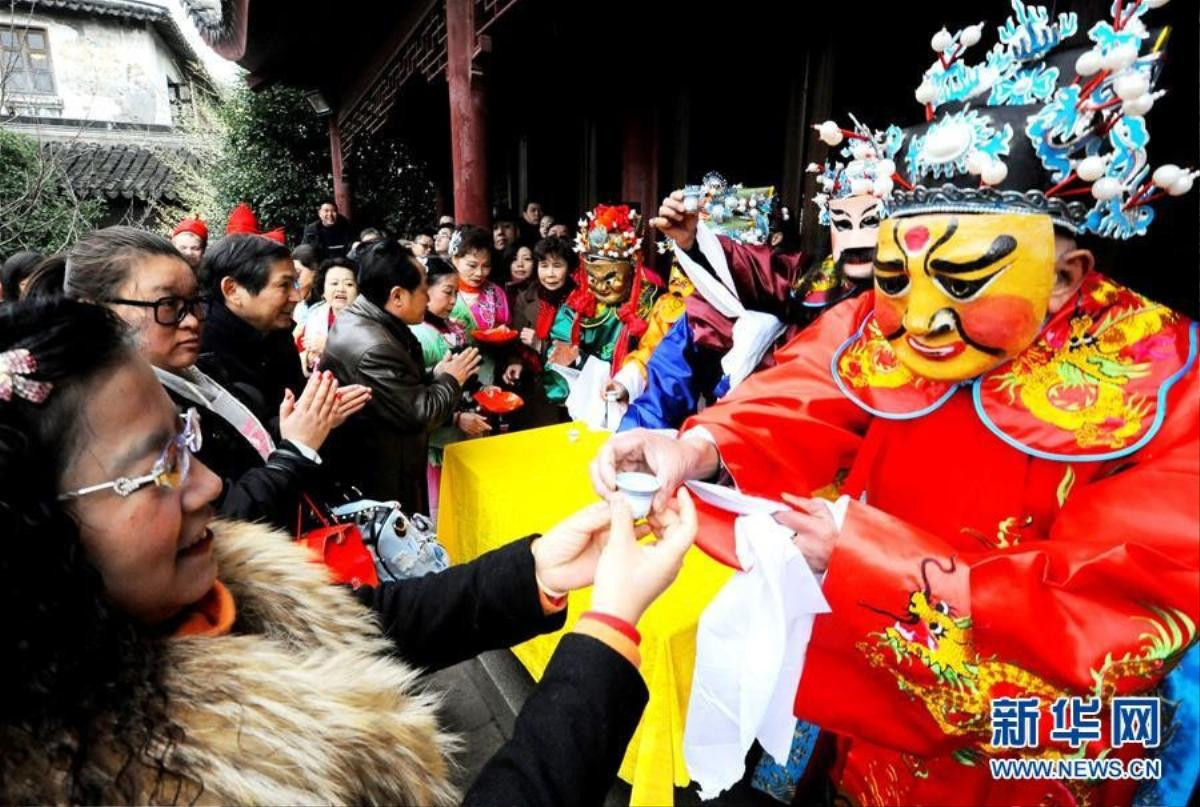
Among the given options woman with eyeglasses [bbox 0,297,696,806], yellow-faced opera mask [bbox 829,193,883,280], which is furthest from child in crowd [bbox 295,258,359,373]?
woman with eyeglasses [bbox 0,297,696,806]

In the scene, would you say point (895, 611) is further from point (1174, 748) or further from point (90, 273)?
point (90, 273)

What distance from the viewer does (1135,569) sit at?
106 centimetres

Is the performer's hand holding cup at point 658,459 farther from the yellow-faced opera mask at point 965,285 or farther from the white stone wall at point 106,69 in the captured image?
the white stone wall at point 106,69

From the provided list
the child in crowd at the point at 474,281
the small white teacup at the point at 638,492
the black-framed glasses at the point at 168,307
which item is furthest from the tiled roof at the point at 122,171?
the small white teacup at the point at 638,492

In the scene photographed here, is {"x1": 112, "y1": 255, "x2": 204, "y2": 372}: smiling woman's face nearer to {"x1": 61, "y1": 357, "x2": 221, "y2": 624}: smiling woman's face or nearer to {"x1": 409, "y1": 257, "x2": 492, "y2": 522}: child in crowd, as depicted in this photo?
{"x1": 61, "y1": 357, "x2": 221, "y2": 624}: smiling woman's face

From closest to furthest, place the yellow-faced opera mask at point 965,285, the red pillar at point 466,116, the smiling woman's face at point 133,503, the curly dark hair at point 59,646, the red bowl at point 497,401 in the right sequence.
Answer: the curly dark hair at point 59,646, the smiling woman's face at point 133,503, the yellow-faced opera mask at point 965,285, the red bowl at point 497,401, the red pillar at point 466,116

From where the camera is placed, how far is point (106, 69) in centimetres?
1866

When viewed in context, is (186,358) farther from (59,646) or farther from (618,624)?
(618,624)

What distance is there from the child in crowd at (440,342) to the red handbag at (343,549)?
148 cm

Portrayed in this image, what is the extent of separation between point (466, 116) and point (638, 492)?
521cm

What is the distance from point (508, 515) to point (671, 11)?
3765 millimetres

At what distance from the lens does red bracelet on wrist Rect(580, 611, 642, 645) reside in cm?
99

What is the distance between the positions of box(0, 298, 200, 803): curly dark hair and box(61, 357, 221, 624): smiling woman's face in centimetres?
2

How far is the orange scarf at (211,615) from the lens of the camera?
3.28 ft
